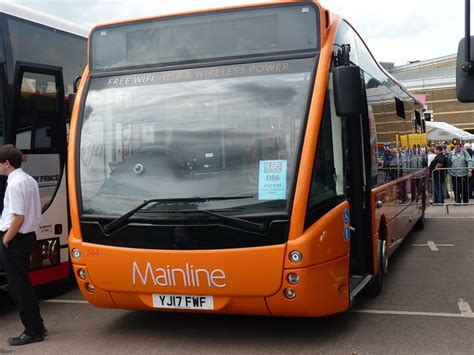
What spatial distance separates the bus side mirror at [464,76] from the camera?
16.0ft

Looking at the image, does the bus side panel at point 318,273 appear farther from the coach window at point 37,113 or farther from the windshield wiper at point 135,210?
the coach window at point 37,113

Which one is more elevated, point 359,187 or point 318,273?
point 359,187

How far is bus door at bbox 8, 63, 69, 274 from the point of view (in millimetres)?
6688

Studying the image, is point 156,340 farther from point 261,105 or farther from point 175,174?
point 261,105

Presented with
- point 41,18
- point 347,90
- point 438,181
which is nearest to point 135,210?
point 347,90

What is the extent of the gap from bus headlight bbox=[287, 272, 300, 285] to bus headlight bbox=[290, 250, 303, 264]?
3.9 inches

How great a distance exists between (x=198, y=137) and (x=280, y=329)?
1998 mm

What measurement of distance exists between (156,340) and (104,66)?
2.61 meters

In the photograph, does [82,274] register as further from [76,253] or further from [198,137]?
[198,137]

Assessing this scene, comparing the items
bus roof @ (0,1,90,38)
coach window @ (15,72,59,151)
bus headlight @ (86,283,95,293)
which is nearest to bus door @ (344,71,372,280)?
bus headlight @ (86,283,95,293)

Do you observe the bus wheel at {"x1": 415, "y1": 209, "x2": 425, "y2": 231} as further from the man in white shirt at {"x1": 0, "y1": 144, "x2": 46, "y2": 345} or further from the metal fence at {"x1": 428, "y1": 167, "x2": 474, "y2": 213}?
the man in white shirt at {"x1": 0, "y1": 144, "x2": 46, "y2": 345}

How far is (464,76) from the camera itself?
4996 mm

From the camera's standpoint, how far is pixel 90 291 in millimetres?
5309

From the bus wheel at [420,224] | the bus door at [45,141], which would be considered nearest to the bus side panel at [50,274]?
the bus door at [45,141]
